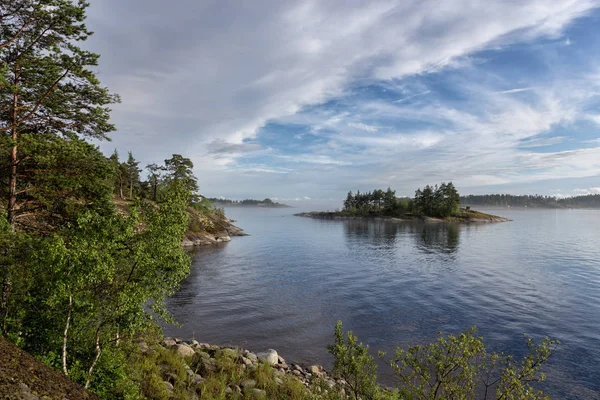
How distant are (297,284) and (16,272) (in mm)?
32843

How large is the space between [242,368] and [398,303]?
843 inches

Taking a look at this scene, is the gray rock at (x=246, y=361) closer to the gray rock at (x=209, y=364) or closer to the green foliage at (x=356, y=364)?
the gray rock at (x=209, y=364)

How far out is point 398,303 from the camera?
3369 cm

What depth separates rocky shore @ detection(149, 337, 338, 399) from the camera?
15359 millimetres

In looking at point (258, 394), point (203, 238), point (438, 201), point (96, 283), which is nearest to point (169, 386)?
point (258, 394)

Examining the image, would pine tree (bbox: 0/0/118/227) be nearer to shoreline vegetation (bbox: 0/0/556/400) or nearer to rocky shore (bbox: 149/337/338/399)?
shoreline vegetation (bbox: 0/0/556/400)

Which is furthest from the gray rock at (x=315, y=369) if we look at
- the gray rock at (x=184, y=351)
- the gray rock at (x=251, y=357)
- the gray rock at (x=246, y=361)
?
the gray rock at (x=184, y=351)

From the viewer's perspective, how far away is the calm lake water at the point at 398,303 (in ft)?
78.0

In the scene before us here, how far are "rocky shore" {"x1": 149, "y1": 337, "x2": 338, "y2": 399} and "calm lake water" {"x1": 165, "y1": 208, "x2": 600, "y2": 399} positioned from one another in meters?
2.40

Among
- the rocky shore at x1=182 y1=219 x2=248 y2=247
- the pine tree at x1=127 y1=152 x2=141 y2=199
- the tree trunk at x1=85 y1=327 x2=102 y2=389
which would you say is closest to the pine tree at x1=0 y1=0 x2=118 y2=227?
the tree trunk at x1=85 y1=327 x2=102 y2=389

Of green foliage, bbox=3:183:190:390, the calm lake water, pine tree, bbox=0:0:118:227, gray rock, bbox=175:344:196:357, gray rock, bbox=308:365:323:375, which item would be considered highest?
pine tree, bbox=0:0:118:227

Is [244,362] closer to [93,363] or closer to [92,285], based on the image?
[93,363]

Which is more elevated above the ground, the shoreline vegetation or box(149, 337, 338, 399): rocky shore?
the shoreline vegetation

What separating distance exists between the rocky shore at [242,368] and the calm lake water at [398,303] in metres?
2.40
